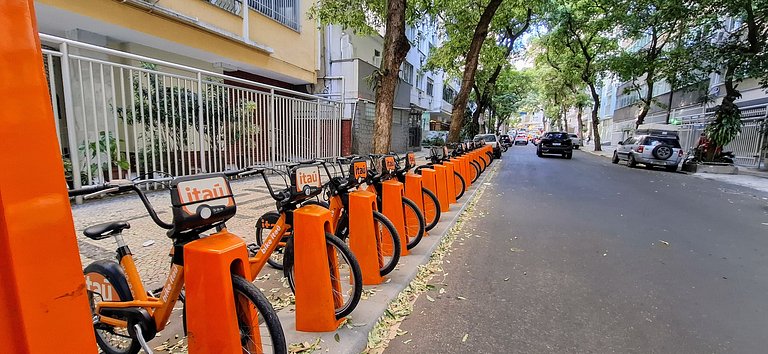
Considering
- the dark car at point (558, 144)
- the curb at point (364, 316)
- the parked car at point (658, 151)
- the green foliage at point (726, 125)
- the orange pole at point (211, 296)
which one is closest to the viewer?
the orange pole at point (211, 296)

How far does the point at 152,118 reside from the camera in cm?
635

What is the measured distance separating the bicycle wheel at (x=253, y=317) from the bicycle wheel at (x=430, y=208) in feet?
11.4

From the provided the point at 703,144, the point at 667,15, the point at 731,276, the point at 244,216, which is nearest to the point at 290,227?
the point at 244,216

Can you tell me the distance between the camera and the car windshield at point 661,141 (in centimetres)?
1490

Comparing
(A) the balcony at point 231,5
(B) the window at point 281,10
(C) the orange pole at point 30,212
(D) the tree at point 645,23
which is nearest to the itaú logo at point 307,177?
(C) the orange pole at point 30,212

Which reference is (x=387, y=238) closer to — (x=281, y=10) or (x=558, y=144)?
(x=281, y=10)

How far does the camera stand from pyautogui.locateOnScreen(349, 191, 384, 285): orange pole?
11.1ft

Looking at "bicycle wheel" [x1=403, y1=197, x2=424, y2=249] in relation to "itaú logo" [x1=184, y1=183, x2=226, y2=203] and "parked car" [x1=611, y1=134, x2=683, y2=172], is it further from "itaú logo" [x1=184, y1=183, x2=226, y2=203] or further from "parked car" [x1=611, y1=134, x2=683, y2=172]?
"parked car" [x1=611, y1=134, x2=683, y2=172]

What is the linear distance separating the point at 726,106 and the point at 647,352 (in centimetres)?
1712

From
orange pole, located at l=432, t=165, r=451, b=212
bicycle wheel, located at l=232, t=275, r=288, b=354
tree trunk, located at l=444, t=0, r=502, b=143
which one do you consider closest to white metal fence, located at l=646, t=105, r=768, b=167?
tree trunk, located at l=444, t=0, r=502, b=143

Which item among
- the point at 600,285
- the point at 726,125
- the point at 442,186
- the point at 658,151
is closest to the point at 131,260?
the point at 600,285

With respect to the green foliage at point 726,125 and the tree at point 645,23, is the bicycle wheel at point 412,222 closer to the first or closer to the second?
the tree at point 645,23

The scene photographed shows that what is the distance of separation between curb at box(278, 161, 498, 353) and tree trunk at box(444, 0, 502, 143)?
27.8 ft

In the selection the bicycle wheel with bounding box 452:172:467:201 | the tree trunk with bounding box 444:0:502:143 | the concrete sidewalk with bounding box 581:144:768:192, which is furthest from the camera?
the concrete sidewalk with bounding box 581:144:768:192
